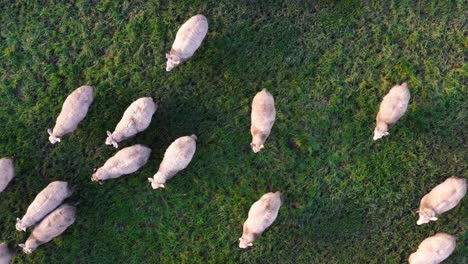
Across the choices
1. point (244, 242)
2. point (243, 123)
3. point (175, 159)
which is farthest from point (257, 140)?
point (244, 242)

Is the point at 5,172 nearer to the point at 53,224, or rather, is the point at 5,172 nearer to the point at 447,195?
the point at 53,224

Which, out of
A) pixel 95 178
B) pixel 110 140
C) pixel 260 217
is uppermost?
pixel 110 140

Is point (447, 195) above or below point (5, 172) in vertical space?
below

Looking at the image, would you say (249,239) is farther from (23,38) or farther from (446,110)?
(23,38)

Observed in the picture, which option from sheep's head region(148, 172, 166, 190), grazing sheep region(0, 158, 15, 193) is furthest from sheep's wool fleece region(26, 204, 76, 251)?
sheep's head region(148, 172, 166, 190)

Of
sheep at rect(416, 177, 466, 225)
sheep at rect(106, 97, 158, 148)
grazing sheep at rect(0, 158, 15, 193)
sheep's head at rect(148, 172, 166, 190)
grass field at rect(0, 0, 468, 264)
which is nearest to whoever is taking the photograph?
sheep at rect(416, 177, 466, 225)

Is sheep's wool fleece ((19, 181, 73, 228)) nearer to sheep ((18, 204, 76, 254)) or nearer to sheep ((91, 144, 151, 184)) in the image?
sheep ((18, 204, 76, 254))
